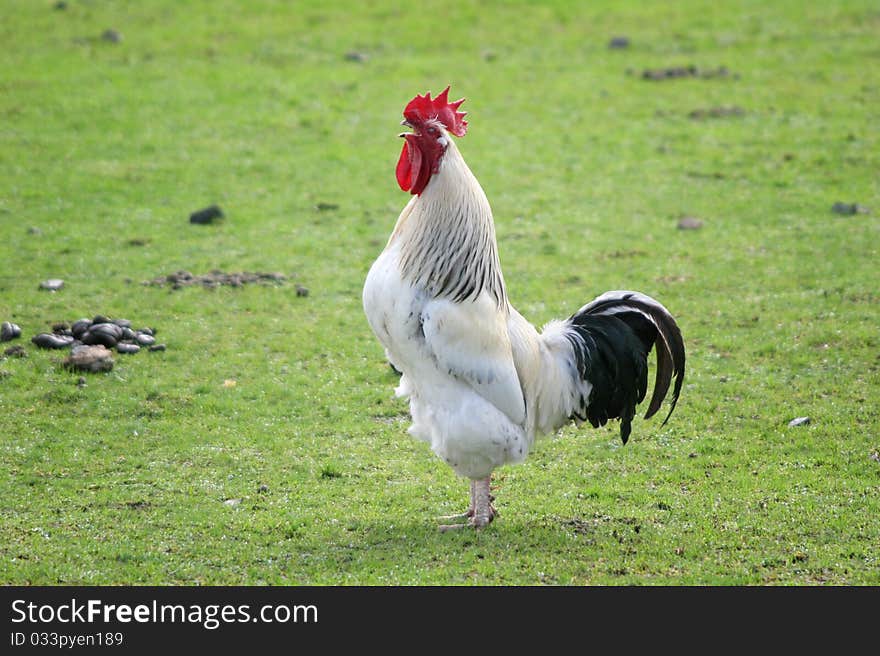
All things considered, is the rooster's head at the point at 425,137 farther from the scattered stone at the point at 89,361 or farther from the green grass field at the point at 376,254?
the scattered stone at the point at 89,361

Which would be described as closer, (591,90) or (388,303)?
(388,303)

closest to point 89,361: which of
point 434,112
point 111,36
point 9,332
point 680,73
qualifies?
point 9,332

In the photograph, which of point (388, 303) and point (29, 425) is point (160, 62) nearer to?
point (29, 425)

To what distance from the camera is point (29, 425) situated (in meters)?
11.0

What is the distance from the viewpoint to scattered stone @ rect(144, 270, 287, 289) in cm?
1501

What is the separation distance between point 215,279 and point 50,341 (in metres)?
2.94

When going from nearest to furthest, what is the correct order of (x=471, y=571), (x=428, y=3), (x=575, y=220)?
(x=471, y=571) → (x=575, y=220) → (x=428, y=3)

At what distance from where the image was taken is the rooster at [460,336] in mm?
8641

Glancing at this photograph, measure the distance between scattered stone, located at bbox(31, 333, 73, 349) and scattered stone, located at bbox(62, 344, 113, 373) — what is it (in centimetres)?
44

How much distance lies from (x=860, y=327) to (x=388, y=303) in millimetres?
7271

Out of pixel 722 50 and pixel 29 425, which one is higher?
pixel 722 50

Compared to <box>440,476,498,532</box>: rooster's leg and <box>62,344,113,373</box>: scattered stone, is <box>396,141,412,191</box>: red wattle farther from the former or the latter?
<box>62,344,113,373</box>: scattered stone

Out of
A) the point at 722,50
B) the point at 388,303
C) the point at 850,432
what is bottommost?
the point at 850,432
